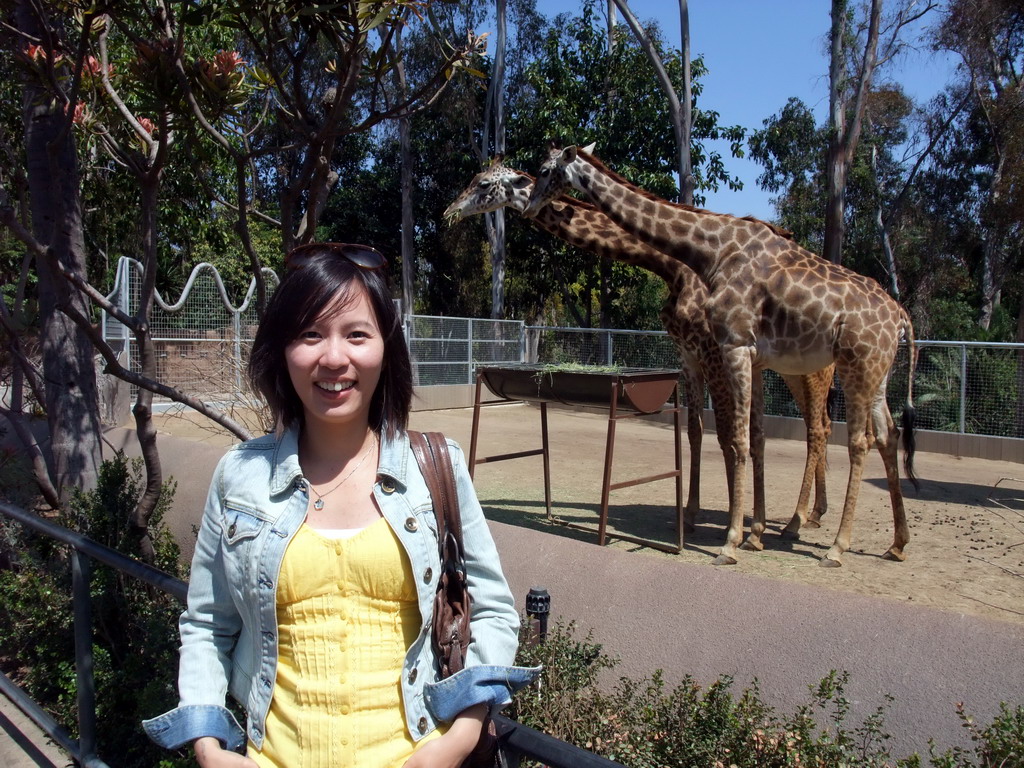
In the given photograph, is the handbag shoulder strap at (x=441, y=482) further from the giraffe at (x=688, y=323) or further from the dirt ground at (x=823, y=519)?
the giraffe at (x=688, y=323)

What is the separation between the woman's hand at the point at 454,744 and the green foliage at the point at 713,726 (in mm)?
993

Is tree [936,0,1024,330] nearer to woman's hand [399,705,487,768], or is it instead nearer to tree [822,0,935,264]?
tree [822,0,935,264]

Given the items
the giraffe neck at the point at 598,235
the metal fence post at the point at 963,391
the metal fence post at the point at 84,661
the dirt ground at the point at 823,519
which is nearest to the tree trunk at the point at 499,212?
the dirt ground at the point at 823,519

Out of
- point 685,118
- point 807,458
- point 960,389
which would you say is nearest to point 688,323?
point 807,458

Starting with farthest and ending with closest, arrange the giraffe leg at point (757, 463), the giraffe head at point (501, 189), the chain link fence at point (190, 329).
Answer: the chain link fence at point (190, 329) < the giraffe head at point (501, 189) < the giraffe leg at point (757, 463)

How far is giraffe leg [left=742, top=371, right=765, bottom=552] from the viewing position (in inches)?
252

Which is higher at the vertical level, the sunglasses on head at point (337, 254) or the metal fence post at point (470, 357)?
the sunglasses on head at point (337, 254)

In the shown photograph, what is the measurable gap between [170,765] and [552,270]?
21834mm

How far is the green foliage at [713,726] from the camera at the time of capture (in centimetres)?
252

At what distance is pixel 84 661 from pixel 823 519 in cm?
636

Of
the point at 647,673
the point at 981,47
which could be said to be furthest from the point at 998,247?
the point at 647,673

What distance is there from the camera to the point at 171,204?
55.2ft

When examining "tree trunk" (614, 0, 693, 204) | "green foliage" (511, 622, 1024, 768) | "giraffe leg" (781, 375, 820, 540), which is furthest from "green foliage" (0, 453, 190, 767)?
"tree trunk" (614, 0, 693, 204)

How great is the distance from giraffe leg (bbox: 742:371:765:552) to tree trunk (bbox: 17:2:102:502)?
4660 millimetres
